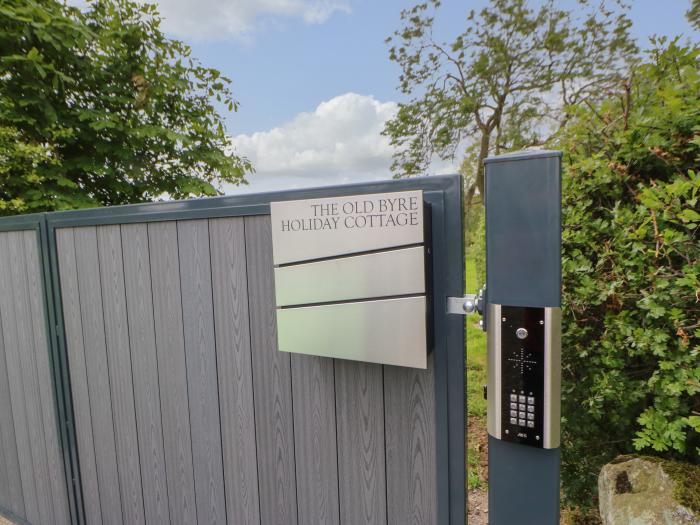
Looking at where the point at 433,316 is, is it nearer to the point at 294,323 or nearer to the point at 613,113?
the point at 294,323

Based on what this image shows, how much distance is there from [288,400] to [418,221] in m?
0.85

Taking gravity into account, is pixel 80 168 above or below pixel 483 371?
above

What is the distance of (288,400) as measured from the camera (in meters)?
1.50

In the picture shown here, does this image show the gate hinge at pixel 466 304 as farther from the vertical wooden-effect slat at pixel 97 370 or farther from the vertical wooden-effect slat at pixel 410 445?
the vertical wooden-effect slat at pixel 97 370

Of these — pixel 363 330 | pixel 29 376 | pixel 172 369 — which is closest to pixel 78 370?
pixel 29 376

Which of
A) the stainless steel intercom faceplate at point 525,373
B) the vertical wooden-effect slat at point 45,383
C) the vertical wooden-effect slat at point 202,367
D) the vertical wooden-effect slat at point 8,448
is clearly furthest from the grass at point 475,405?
the vertical wooden-effect slat at point 8,448

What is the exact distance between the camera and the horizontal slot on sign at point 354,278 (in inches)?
43.4

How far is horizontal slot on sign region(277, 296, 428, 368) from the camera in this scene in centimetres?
111

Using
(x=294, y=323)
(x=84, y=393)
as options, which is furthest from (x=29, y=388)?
(x=294, y=323)

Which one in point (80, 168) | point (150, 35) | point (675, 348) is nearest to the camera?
point (675, 348)

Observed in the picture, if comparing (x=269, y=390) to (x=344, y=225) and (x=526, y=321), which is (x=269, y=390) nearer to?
(x=344, y=225)

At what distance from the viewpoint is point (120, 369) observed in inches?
77.5

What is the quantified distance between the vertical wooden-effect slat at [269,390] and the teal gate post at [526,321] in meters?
0.77

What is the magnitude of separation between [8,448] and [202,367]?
1.98 metres
